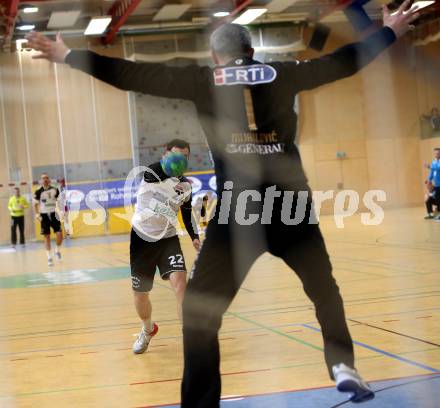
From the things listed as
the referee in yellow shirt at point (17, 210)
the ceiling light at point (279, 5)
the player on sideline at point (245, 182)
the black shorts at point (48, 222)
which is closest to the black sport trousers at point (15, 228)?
the referee in yellow shirt at point (17, 210)

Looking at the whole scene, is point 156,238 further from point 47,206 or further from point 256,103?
point 47,206

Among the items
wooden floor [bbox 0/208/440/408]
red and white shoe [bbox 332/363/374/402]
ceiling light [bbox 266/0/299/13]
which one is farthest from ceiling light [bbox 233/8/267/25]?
red and white shoe [bbox 332/363/374/402]

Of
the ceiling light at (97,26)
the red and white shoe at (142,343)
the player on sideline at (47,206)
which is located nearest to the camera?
the red and white shoe at (142,343)

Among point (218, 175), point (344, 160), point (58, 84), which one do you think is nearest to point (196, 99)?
point (218, 175)

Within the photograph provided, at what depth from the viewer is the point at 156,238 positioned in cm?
729

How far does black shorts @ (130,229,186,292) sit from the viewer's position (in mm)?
7152

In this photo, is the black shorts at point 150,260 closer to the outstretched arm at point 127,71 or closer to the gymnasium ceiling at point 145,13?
the outstretched arm at point 127,71

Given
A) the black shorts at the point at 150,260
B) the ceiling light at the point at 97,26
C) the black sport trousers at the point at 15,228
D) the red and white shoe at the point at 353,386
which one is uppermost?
the ceiling light at the point at 97,26

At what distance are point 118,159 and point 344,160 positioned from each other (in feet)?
30.6

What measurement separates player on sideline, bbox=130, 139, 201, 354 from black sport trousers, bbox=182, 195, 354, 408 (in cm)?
306

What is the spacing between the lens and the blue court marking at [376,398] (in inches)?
188

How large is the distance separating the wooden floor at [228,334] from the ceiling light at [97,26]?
45.6 ft

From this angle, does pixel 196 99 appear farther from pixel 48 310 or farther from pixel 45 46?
pixel 48 310

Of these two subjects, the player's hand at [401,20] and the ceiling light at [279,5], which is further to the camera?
the ceiling light at [279,5]
